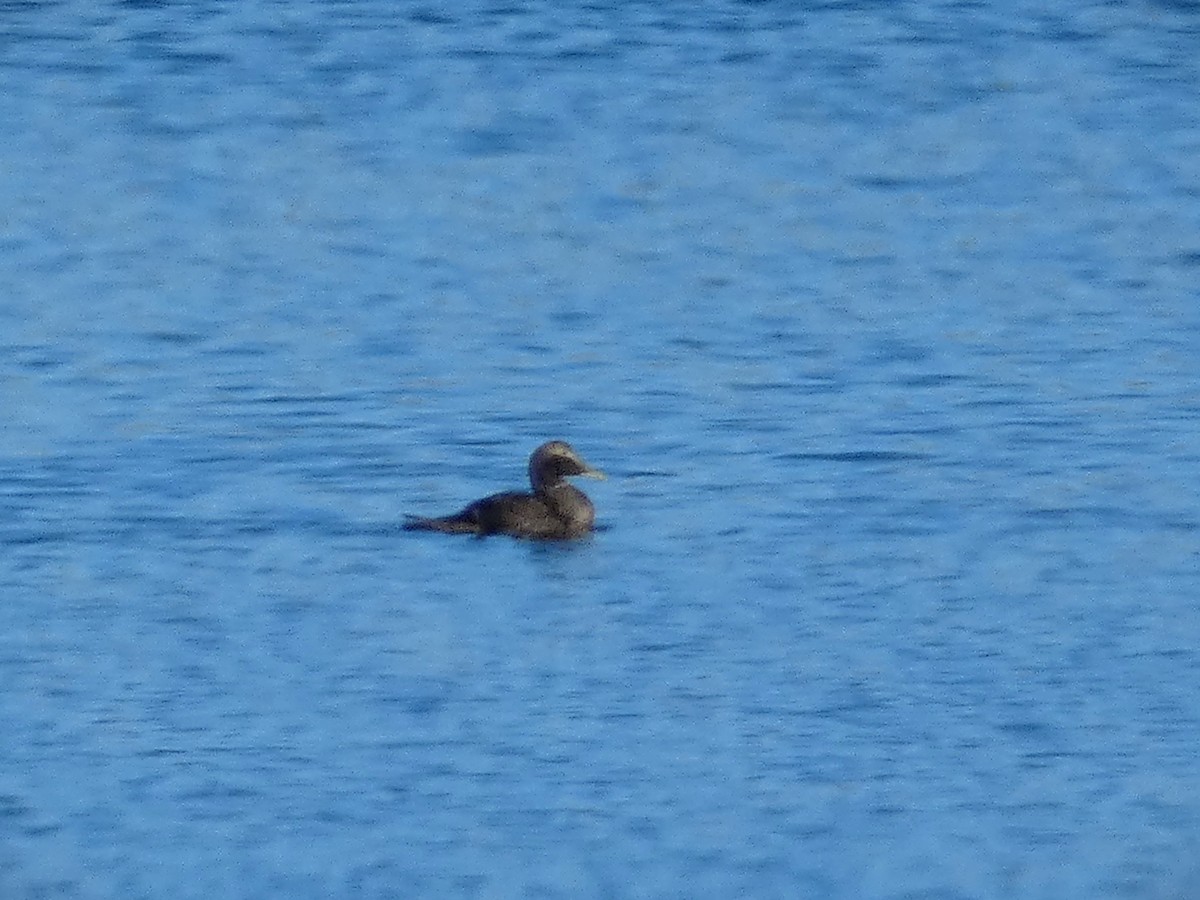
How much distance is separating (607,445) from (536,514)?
128 cm

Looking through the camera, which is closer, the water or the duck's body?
the water

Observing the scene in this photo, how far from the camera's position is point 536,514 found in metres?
13.1

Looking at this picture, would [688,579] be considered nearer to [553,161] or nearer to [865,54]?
[553,161]

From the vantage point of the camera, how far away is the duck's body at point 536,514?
42.5ft

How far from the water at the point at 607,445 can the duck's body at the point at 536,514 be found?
0.39 ft

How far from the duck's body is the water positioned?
0.39ft

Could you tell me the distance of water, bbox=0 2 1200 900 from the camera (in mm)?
9766

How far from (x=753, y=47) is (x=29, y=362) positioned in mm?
8456

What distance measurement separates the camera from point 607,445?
1431 cm

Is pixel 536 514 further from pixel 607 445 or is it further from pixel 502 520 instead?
pixel 607 445

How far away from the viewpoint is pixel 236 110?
2133 centimetres

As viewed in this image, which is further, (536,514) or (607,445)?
(607,445)

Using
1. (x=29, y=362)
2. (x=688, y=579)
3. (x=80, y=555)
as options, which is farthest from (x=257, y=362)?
(x=688, y=579)

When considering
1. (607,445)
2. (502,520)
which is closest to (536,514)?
(502,520)
